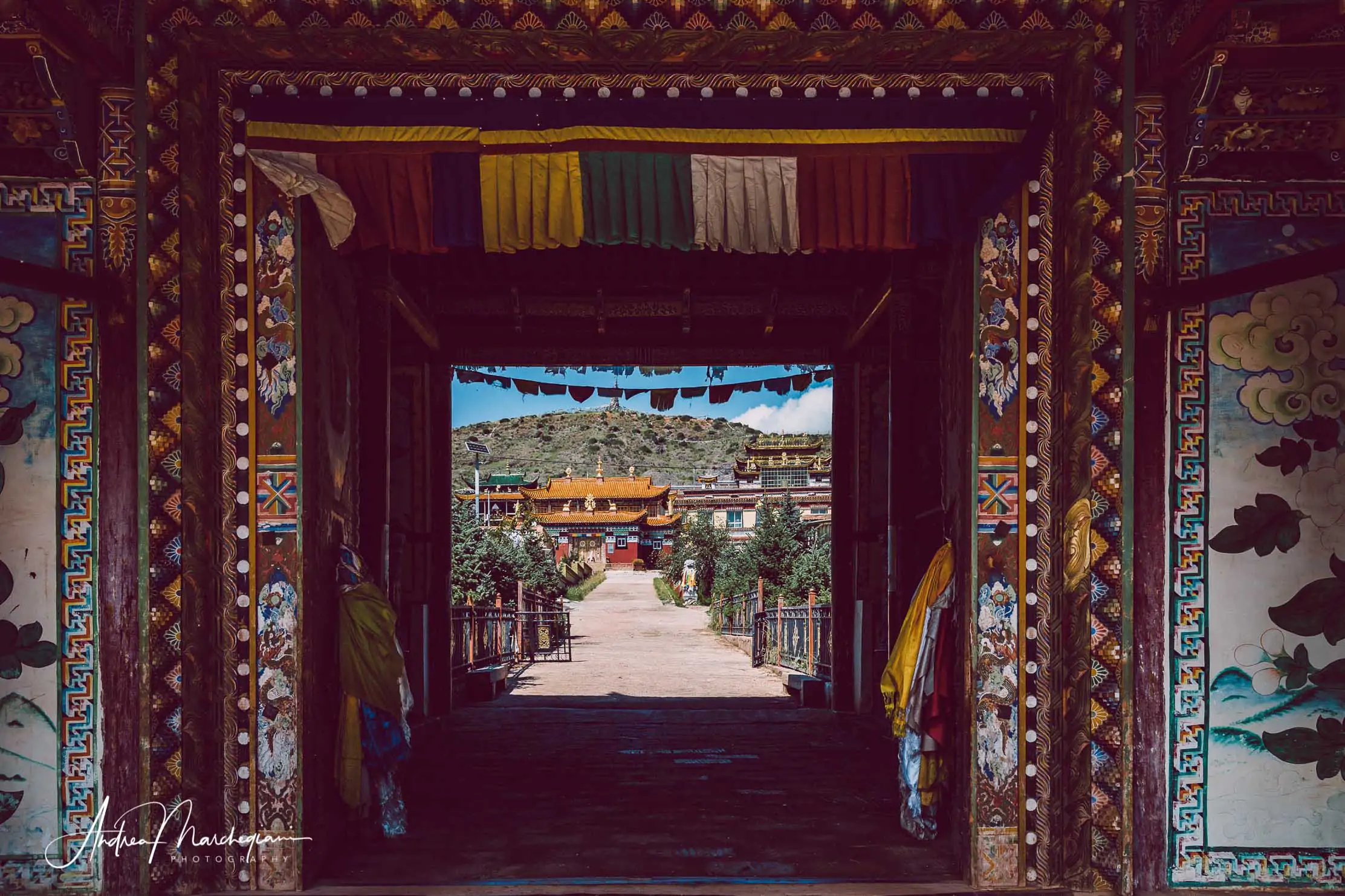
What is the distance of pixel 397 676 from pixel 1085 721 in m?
2.85

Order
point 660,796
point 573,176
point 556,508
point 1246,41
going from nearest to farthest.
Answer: point 1246,41 < point 573,176 < point 660,796 < point 556,508

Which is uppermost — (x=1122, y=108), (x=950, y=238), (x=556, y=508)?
(x=1122, y=108)

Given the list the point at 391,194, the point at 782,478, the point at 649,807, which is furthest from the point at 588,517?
the point at 391,194

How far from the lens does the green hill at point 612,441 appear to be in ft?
321

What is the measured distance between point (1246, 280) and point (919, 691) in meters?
2.09

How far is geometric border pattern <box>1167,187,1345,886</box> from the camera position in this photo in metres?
3.71

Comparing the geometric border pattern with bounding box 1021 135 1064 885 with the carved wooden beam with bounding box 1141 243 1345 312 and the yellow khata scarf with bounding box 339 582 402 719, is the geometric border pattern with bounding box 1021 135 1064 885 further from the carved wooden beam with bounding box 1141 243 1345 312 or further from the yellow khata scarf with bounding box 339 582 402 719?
the yellow khata scarf with bounding box 339 582 402 719

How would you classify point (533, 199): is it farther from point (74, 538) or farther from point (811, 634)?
point (811, 634)

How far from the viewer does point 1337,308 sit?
375cm

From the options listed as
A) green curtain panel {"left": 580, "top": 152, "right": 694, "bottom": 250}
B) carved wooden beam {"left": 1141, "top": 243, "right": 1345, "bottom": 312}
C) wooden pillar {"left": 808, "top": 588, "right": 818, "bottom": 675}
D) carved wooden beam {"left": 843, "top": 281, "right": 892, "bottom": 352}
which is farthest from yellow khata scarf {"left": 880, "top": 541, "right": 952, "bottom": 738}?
wooden pillar {"left": 808, "top": 588, "right": 818, "bottom": 675}

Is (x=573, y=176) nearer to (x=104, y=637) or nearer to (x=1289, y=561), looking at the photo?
(x=104, y=637)

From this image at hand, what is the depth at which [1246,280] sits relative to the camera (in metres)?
3.42

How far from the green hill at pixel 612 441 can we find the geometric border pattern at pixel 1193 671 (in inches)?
3472

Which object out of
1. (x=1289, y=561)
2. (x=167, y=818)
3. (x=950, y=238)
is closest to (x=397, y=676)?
(x=167, y=818)
